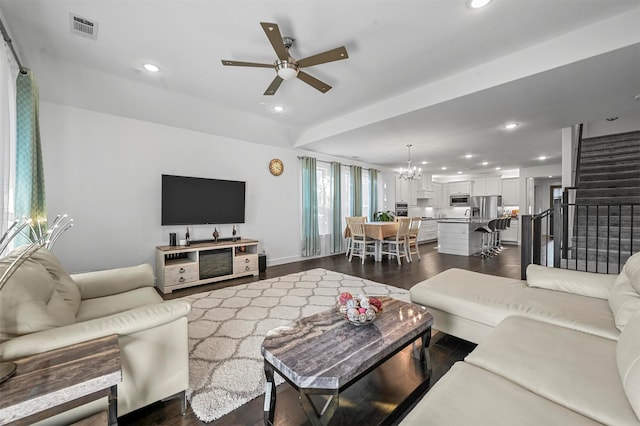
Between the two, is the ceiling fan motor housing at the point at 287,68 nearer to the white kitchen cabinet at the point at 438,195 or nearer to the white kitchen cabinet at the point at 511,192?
the white kitchen cabinet at the point at 438,195

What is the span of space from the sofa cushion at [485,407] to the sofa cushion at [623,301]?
859mm

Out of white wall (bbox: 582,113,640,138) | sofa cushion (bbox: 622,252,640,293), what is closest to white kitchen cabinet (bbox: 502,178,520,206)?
white wall (bbox: 582,113,640,138)

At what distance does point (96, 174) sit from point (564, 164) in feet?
24.0

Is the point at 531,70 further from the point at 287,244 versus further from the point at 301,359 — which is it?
the point at 287,244

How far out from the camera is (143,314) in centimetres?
135

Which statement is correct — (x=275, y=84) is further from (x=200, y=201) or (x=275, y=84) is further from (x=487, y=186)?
(x=487, y=186)

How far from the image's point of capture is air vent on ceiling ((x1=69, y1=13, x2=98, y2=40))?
2.20 m

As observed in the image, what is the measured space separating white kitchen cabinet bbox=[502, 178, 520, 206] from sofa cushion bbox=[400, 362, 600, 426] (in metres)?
9.46

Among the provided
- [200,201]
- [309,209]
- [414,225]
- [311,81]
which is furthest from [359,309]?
[414,225]

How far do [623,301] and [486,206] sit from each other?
8.36 meters

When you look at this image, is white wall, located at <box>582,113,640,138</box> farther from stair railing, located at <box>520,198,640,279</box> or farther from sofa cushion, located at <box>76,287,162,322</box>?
sofa cushion, located at <box>76,287,162,322</box>

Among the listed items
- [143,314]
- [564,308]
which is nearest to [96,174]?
[143,314]

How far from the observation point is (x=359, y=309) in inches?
64.7

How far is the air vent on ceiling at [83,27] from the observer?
2.20 metres
